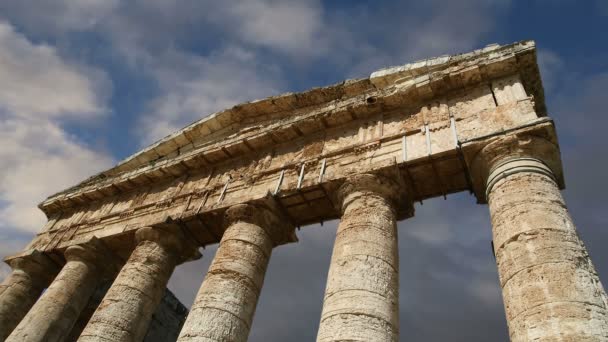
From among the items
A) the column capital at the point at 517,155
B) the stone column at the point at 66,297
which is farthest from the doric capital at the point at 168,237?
the column capital at the point at 517,155

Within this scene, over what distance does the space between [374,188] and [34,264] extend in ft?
35.0

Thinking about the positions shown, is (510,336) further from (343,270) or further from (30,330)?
(30,330)

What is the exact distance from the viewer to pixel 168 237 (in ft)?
35.6

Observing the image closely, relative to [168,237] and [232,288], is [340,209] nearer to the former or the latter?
[232,288]

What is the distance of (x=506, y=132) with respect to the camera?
25.0 feet

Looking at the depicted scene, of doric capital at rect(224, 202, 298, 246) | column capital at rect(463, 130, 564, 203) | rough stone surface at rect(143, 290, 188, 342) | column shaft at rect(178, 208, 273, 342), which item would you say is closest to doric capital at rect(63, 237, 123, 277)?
rough stone surface at rect(143, 290, 188, 342)

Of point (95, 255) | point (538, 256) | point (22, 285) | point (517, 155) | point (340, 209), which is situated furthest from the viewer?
point (22, 285)

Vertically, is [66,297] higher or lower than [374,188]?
lower

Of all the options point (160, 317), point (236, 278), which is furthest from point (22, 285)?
point (236, 278)

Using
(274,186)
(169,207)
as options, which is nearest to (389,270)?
(274,186)

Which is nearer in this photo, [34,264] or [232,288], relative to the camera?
[232,288]

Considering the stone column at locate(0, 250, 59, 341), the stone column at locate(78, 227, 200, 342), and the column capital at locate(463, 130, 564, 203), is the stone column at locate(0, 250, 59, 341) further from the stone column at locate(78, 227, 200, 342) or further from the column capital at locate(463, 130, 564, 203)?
the column capital at locate(463, 130, 564, 203)

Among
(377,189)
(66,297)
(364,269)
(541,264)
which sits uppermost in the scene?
(377,189)

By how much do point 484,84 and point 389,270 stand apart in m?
4.90
